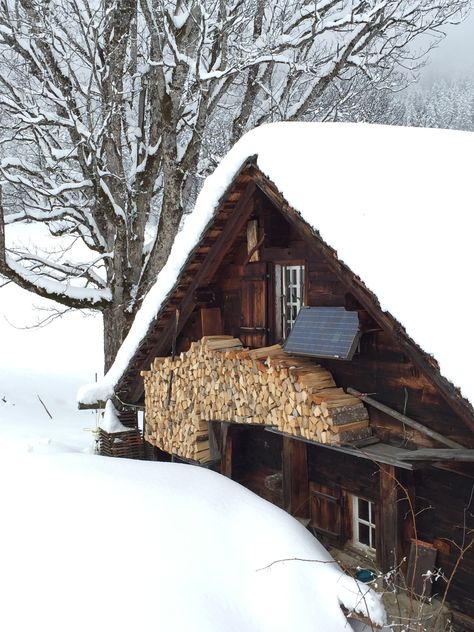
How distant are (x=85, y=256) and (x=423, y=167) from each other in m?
33.3

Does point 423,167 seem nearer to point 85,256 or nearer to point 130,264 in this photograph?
point 130,264

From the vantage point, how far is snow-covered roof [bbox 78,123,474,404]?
4.79 meters

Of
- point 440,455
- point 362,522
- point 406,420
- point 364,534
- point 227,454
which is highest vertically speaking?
point 406,420

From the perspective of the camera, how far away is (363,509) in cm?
666

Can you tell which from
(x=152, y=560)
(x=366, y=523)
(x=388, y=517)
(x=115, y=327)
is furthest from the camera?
(x=115, y=327)

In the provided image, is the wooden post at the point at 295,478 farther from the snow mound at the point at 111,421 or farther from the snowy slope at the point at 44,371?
the snowy slope at the point at 44,371

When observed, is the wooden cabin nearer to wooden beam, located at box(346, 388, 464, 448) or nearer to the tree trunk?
wooden beam, located at box(346, 388, 464, 448)

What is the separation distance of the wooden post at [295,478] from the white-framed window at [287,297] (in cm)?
127

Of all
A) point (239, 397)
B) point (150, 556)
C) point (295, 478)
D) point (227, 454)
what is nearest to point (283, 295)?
point (239, 397)

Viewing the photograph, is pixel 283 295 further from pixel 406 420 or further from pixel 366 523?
pixel 366 523

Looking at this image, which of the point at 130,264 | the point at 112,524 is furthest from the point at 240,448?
the point at 130,264

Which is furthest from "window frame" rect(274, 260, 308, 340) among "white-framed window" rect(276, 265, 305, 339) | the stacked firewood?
the stacked firewood

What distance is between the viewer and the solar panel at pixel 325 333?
5.61 m

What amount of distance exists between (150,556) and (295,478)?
2649 mm
